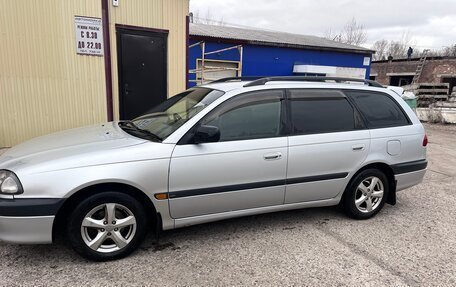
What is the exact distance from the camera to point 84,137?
3.36 meters

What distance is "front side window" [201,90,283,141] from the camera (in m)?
→ 3.26

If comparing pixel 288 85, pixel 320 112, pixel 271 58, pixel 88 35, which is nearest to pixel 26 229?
pixel 288 85

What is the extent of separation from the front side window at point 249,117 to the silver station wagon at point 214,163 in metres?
0.01

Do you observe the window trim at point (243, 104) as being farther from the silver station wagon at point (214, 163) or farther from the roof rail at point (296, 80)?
the roof rail at point (296, 80)

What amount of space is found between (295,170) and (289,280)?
112cm

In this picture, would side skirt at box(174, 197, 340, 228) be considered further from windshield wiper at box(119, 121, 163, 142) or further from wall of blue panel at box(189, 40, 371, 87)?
wall of blue panel at box(189, 40, 371, 87)

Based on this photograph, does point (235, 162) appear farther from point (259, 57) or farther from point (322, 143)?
point (259, 57)

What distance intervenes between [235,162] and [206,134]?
1.36 feet

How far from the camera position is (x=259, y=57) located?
14109mm

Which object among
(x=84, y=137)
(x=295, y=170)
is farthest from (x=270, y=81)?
(x=84, y=137)

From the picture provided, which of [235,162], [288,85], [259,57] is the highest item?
[259,57]

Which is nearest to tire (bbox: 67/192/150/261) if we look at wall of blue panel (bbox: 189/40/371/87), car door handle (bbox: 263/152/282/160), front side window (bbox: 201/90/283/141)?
front side window (bbox: 201/90/283/141)

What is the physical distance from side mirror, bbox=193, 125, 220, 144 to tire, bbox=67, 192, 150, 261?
780mm

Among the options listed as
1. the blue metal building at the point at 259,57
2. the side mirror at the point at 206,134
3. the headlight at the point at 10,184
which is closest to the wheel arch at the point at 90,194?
the headlight at the point at 10,184
